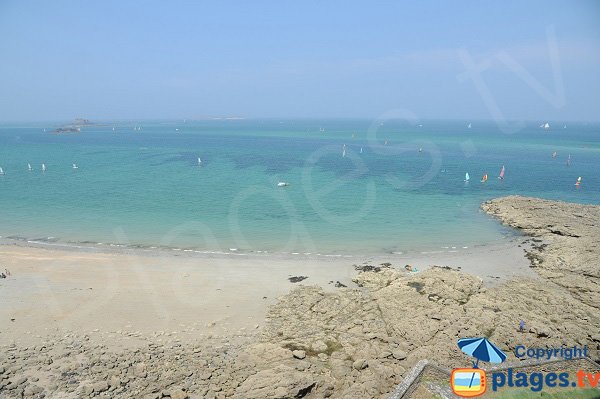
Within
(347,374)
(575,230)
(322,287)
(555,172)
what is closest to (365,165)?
(555,172)

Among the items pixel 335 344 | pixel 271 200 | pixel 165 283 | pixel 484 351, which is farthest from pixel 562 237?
pixel 165 283

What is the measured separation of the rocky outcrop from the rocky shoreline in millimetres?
166

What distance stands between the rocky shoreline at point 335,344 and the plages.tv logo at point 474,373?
181 cm

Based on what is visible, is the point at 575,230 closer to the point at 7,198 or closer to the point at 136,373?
the point at 136,373

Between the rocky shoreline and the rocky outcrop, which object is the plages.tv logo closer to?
the rocky shoreline

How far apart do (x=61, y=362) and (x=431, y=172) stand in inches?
2119

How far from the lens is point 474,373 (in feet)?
35.7

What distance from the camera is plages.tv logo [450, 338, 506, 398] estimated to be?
10.4 meters

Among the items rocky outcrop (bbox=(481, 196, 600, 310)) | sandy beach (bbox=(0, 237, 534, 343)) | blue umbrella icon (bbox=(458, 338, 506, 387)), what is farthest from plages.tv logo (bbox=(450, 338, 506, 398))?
rocky outcrop (bbox=(481, 196, 600, 310))

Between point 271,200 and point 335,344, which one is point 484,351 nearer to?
point 335,344

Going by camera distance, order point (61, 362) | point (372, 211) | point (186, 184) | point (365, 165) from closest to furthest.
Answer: point (61, 362), point (372, 211), point (186, 184), point (365, 165)

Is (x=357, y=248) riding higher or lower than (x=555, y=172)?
lower

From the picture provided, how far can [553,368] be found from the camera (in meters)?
11.1

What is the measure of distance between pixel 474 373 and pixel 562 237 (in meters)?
20.8
